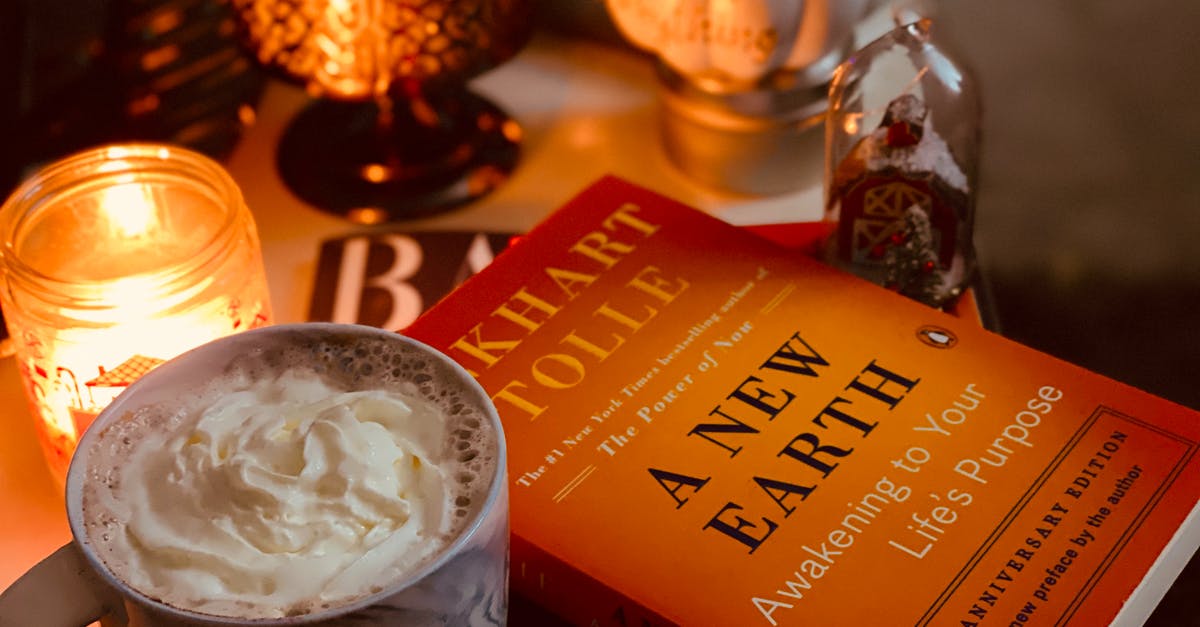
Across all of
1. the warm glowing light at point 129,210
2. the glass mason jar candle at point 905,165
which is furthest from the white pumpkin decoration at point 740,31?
the warm glowing light at point 129,210

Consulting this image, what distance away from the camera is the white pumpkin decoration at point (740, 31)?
0.66 m

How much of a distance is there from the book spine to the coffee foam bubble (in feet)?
0.23

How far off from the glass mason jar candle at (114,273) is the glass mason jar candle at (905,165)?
280 mm

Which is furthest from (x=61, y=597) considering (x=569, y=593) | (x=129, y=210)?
(x=129, y=210)

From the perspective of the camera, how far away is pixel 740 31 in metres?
0.66

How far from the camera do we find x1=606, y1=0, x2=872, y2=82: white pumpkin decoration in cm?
66

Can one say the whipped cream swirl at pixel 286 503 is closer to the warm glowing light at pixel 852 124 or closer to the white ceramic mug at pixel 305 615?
the white ceramic mug at pixel 305 615

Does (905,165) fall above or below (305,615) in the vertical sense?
above

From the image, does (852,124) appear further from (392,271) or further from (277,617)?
(277,617)

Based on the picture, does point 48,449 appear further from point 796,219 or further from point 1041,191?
point 1041,191

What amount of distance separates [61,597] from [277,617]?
0.23 ft

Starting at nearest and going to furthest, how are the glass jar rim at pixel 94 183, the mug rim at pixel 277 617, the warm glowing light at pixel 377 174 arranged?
the mug rim at pixel 277 617, the glass jar rim at pixel 94 183, the warm glowing light at pixel 377 174

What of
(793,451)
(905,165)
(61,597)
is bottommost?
(61,597)

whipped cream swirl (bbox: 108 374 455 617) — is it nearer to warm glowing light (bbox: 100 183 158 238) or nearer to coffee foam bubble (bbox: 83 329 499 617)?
coffee foam bubble (bbox: 83 329 499 617)
